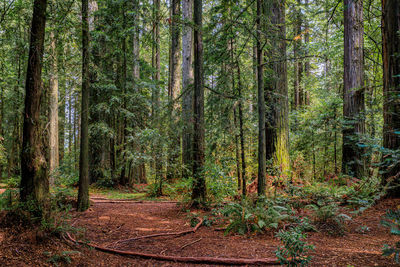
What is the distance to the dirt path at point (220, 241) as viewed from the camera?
3197 mm

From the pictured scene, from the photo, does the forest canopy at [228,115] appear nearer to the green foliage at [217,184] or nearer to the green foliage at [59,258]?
the green foliage at [217,184]

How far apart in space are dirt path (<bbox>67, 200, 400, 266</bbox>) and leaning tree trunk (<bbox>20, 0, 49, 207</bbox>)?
55.1 inches

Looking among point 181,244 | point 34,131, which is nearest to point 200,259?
point 181,244

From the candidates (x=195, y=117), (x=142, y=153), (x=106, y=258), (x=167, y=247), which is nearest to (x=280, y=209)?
(x=167, y=247)

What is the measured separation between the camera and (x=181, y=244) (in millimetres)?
4180

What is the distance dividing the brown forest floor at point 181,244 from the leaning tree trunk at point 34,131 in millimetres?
612

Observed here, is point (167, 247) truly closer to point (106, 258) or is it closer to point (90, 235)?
point (106, 258)

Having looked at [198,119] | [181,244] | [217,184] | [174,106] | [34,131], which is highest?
[174,106]

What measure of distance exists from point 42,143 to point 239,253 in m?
3.43

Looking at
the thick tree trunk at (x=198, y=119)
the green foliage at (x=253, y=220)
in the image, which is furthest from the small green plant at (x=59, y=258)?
the thick tree trunk at (x=198, y=119)

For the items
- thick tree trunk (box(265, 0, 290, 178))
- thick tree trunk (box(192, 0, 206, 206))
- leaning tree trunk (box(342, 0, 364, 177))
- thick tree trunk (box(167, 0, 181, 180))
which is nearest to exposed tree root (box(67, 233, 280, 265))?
thick tree trunk (box(192, 0, 206, 206))

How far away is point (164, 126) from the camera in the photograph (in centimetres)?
844

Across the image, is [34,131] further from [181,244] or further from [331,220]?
[331,220]

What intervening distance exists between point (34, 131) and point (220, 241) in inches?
138
